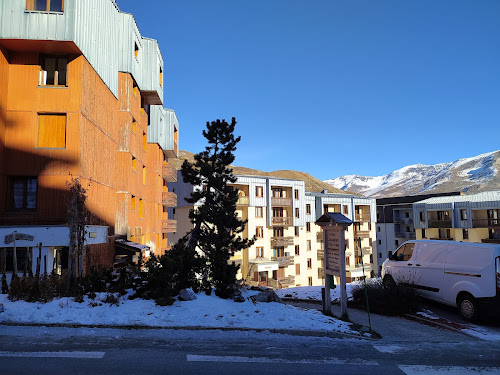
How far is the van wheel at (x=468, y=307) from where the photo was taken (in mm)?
9797

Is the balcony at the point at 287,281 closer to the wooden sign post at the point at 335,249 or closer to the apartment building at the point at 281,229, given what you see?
the apartment building at the point at 281,229

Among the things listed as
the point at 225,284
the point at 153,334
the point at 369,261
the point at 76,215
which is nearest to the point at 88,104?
the point at 76,215

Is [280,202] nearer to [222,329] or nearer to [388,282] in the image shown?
[388,282]

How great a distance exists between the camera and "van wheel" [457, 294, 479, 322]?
386 inches

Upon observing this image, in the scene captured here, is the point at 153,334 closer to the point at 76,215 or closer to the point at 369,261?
the point at 76,215

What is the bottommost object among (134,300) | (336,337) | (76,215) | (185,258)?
(336,337)

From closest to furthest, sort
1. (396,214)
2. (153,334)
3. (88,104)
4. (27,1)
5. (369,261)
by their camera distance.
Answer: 1. (153,334)
2. (27,1)
3. (88,104)
4. (369,261)
5. (396,214)

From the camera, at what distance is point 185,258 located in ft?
36.0

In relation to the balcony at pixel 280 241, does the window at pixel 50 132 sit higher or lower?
higher

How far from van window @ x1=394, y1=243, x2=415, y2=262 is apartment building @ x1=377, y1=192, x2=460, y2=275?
5570 centimetres

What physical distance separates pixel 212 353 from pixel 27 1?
59.4 feet

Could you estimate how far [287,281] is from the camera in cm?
4697

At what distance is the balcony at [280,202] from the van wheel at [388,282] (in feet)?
113

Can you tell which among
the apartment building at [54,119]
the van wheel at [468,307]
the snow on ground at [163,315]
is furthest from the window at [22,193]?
the van wheel at [468,307]
